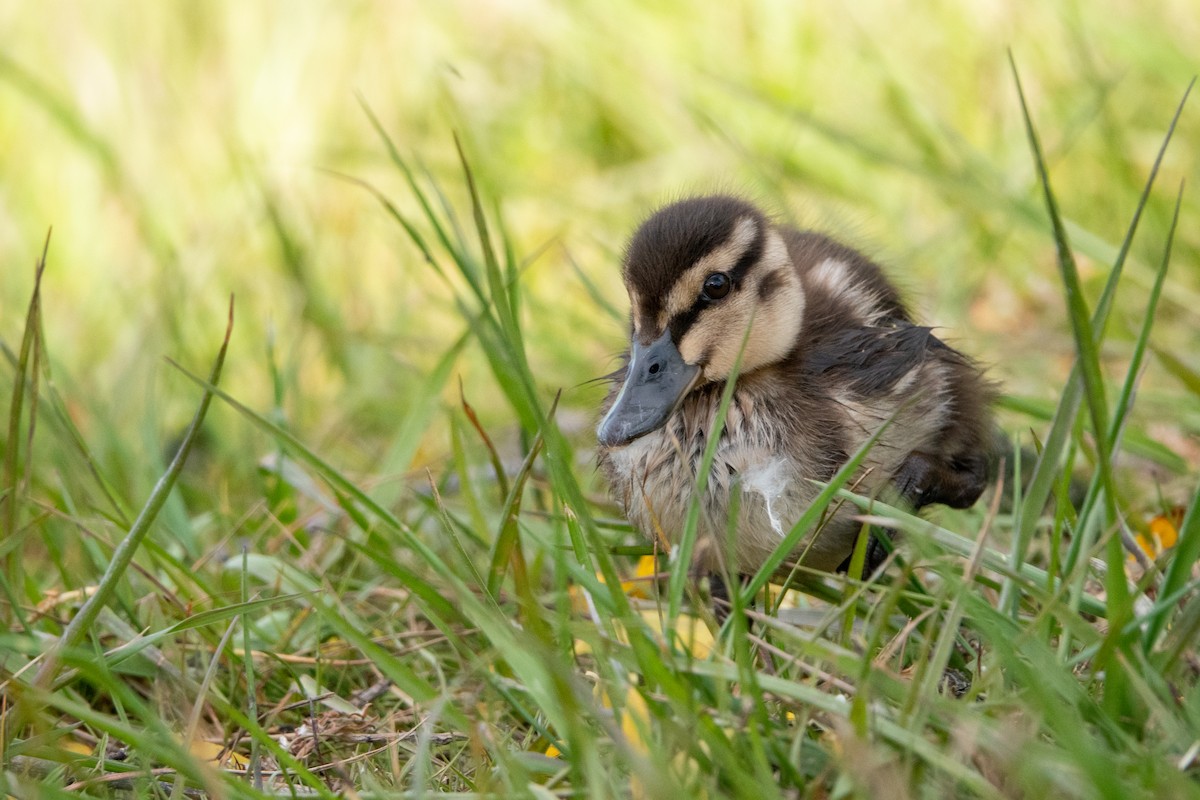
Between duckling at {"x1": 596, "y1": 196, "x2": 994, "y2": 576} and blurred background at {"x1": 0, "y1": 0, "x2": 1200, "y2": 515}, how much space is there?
47 centimetres

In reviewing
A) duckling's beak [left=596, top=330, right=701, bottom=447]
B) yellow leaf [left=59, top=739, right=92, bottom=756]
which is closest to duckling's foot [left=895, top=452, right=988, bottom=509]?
duckling's beak [left=596, top=330, right=701, bottom=447]

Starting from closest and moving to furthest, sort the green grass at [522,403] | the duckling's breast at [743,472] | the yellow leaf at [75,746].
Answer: the green grass at [522,403], the yellow leaf at [75,746], the duckling's breast at [743,472]

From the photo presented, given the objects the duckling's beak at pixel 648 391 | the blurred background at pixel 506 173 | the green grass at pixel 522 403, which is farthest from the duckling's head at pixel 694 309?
the blurred background at pixel 506 173

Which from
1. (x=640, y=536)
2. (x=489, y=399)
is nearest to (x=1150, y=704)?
(x=640, y=536)

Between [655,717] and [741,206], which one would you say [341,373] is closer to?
[741,206]

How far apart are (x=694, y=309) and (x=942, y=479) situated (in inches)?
20.9

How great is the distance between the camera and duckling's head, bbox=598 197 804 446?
211 cm

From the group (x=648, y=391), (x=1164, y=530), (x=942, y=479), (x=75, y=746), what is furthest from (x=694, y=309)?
(x=75, y=746)

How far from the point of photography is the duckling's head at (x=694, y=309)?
211cm

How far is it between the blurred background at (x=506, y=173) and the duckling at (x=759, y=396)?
47 centimetres

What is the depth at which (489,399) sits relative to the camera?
12.7 ft

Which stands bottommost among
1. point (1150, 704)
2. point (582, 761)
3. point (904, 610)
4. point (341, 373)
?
point (341, 373)

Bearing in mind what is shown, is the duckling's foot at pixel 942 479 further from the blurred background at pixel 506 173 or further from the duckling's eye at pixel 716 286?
the duckling's eye at pixel 716 286

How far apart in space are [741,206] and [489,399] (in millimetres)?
1751
